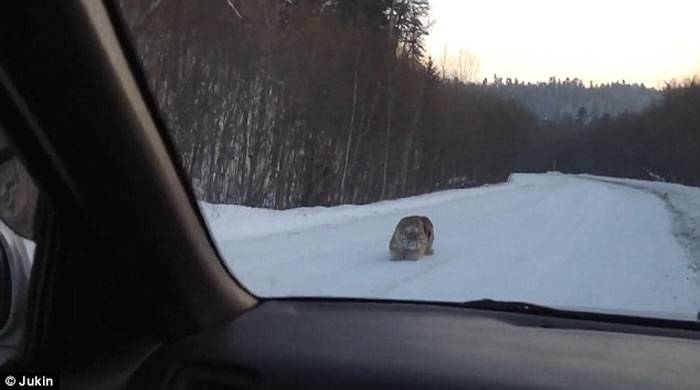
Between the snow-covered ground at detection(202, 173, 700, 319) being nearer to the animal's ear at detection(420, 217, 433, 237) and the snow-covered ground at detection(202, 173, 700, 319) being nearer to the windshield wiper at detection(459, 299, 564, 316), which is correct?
the animal's ear at detection(420, 217, 433, 237)

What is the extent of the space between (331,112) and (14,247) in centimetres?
1899

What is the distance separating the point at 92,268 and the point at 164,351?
1.06 feet

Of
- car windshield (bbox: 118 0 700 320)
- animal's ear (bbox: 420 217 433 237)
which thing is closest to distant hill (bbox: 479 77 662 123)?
car windshield (bbox: 118 0 700 320)

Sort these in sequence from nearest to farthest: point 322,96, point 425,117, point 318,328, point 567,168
A: point 318,328, point 567,168, point 425,117, point 322,96

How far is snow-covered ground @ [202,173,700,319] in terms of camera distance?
799 cm

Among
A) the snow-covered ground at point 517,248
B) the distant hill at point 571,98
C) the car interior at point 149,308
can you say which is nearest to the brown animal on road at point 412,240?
the snow-covered ground at point 517,248

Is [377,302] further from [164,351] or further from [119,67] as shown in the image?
[119,67]

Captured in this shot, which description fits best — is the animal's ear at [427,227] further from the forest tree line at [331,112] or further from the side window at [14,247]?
the side window at [14,247]

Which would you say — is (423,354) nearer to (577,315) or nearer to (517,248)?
(577,315)

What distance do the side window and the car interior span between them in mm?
22

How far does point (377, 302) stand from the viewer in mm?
3307

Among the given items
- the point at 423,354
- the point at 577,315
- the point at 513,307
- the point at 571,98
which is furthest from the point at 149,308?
the point at 571,98

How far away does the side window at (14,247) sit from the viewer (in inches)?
112

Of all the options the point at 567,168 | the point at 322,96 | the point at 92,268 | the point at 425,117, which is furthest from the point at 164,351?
the point at 322,96
